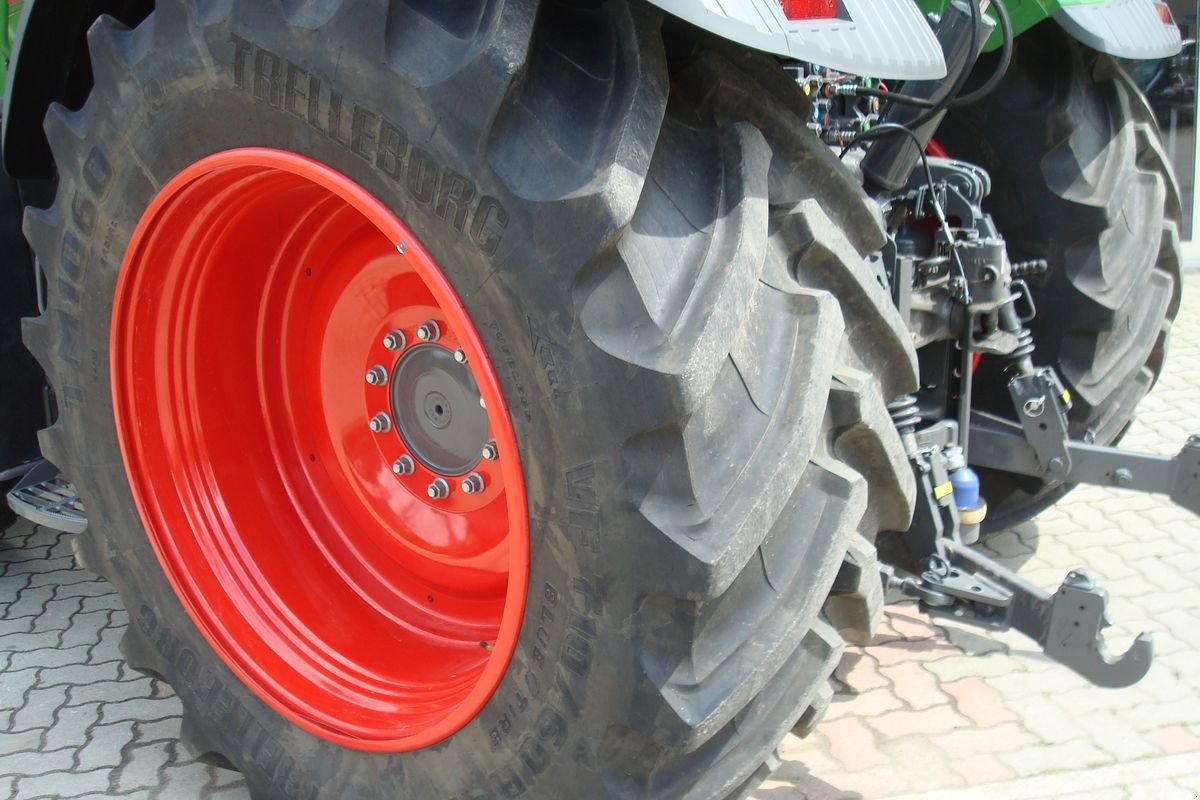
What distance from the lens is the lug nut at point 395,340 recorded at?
229 centimetres

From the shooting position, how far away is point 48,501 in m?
2.82

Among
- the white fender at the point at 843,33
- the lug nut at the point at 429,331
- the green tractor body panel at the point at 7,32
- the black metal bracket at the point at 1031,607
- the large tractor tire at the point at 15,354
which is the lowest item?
the large tractor tire at the point at 15,354

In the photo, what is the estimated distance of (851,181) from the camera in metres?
1.81

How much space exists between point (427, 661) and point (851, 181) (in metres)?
1.23

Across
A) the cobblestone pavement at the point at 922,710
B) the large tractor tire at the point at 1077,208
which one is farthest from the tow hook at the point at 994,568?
the cobblestone pavement at the point at 922,710

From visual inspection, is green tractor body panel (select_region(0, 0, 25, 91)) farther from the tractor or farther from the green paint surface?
the green paint surface

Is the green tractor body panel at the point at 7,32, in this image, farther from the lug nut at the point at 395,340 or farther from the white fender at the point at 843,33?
the white fender at the point at 843,33

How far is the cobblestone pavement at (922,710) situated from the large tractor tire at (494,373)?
43 cm

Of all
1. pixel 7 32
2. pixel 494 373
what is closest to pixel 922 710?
pixel 494 373

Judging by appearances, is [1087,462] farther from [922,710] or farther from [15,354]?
[15,354]

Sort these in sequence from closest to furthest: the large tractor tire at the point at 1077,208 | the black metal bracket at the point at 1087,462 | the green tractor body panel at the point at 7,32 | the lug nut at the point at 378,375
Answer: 1. the lug nut at the point at 378,375
2. the black metal bracket at the point at 1087,462
3. the large tractor tire at the point at 1077,208
4. the green tractor body panel at the point at 7,32

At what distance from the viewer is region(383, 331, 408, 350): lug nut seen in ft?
7.52

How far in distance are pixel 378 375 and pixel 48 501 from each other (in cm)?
102

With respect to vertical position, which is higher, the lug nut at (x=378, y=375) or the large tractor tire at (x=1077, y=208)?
the large tractor tire at (x=1077, y=208)
